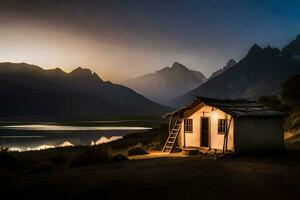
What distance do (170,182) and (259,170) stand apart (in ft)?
18.9

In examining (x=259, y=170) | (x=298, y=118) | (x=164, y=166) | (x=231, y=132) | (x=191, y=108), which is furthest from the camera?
(x=298, y=118)

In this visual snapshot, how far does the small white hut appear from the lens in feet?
86.4

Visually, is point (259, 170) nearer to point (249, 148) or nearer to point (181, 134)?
point (249, 148)

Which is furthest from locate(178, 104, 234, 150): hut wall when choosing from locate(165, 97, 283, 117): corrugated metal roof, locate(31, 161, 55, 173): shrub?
locate(31, 161, 55, 173): shrub

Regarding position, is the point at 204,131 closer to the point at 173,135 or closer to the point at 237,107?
the point at 237,107

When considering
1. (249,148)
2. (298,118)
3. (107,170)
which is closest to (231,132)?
(249,148)

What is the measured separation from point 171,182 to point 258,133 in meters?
12.9

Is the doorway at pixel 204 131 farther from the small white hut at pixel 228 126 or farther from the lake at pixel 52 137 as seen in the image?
the lake at pixel 52 137

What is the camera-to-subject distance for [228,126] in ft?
86.4

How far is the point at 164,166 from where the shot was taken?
836 inches

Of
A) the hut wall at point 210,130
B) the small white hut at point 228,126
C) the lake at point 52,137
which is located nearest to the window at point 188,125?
the small white hut at point 228,126

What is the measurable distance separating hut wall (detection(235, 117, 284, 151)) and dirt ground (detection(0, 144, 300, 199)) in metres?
3.88

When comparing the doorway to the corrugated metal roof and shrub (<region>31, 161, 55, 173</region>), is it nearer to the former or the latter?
the corrugated metal roof

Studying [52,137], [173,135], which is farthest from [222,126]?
[52,137]
